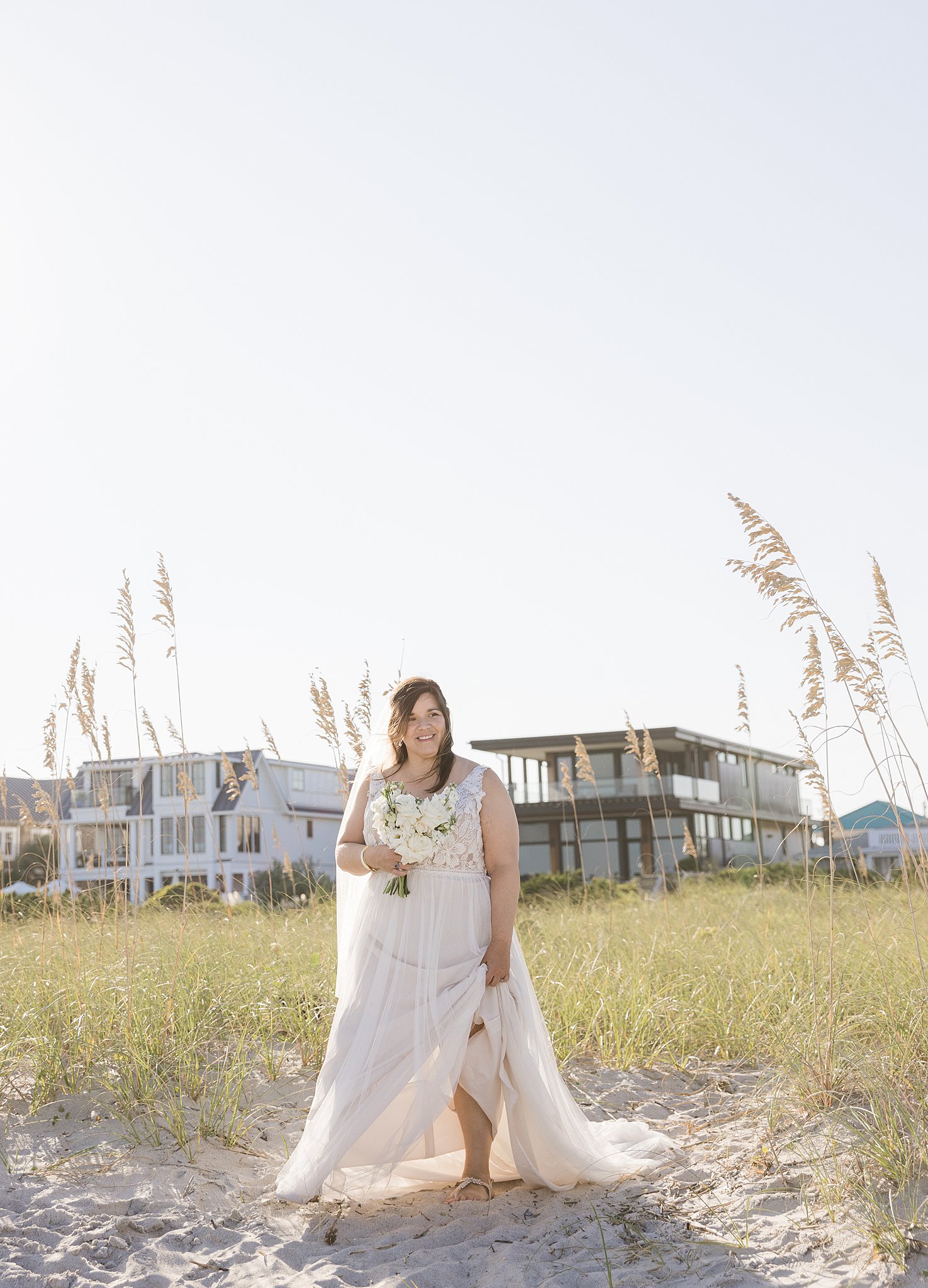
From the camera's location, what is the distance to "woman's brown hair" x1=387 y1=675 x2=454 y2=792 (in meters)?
4.18

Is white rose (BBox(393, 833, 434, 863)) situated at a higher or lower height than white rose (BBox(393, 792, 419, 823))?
lower

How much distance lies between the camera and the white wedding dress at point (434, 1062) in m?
3.78

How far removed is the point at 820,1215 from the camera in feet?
11.1

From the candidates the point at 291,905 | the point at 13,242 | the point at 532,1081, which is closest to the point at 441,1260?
the point at 532,1081

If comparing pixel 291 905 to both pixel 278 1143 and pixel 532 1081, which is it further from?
pixel 532 1081

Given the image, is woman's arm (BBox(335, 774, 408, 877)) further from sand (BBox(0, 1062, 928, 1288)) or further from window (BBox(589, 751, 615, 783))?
window (BBox(589, 751, 615, 783))

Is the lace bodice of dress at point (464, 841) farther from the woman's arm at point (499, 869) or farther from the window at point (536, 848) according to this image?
the window at point (536, 848)

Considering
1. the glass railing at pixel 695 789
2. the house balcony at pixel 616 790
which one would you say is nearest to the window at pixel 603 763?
the house balcony at pixel 616 790

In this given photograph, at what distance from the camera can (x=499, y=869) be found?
404 cm

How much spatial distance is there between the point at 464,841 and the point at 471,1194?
117 centimetres

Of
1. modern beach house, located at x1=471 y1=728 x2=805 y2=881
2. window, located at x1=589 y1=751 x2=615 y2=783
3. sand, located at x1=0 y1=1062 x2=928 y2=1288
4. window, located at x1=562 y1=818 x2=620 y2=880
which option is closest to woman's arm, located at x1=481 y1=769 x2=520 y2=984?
sand, located at x1=0 y1=1062 x2=928 y2=1288

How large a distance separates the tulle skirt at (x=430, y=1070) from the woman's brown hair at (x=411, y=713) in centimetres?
38

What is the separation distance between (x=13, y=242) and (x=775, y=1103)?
19.0 feet

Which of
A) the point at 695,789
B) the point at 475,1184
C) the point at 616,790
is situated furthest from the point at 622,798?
the point at 475,1184
